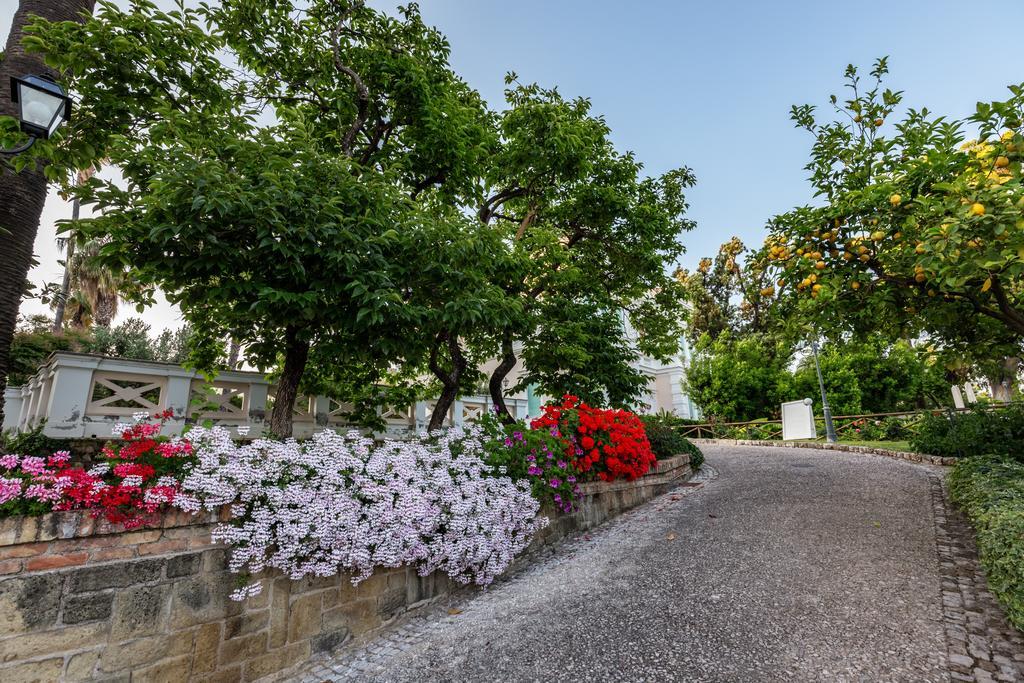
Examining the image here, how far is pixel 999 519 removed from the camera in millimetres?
3789

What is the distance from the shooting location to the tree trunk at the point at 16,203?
12.4 ft

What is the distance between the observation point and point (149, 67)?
4.75 metres

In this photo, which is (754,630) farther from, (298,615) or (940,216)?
(940,216)

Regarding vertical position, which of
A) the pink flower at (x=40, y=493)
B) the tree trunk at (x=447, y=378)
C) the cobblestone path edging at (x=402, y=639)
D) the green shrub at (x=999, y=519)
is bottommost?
the cobblestone path edging at (x=402, y=639)

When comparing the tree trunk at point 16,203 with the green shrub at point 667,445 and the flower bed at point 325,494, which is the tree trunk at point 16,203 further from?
the green shrub at point 667,445

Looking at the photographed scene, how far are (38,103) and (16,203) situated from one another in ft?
3.86

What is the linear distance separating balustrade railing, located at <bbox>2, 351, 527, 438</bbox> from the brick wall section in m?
2.67

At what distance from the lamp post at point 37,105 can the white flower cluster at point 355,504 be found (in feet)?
8.77

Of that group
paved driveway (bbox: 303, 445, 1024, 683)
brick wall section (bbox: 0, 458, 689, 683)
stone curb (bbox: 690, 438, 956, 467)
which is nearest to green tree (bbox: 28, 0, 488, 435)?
brick wall section (bbox: 0, 458, 689, 683)

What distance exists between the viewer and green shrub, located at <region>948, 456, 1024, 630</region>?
316cm

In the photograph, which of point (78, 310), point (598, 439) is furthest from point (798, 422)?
point (78, 310)

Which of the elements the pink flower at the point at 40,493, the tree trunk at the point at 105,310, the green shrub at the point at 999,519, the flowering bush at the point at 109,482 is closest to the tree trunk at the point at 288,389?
the flowering bush at the point at 109,482

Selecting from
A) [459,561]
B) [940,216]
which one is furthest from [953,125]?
[459,561]

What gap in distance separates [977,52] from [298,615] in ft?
31.4
